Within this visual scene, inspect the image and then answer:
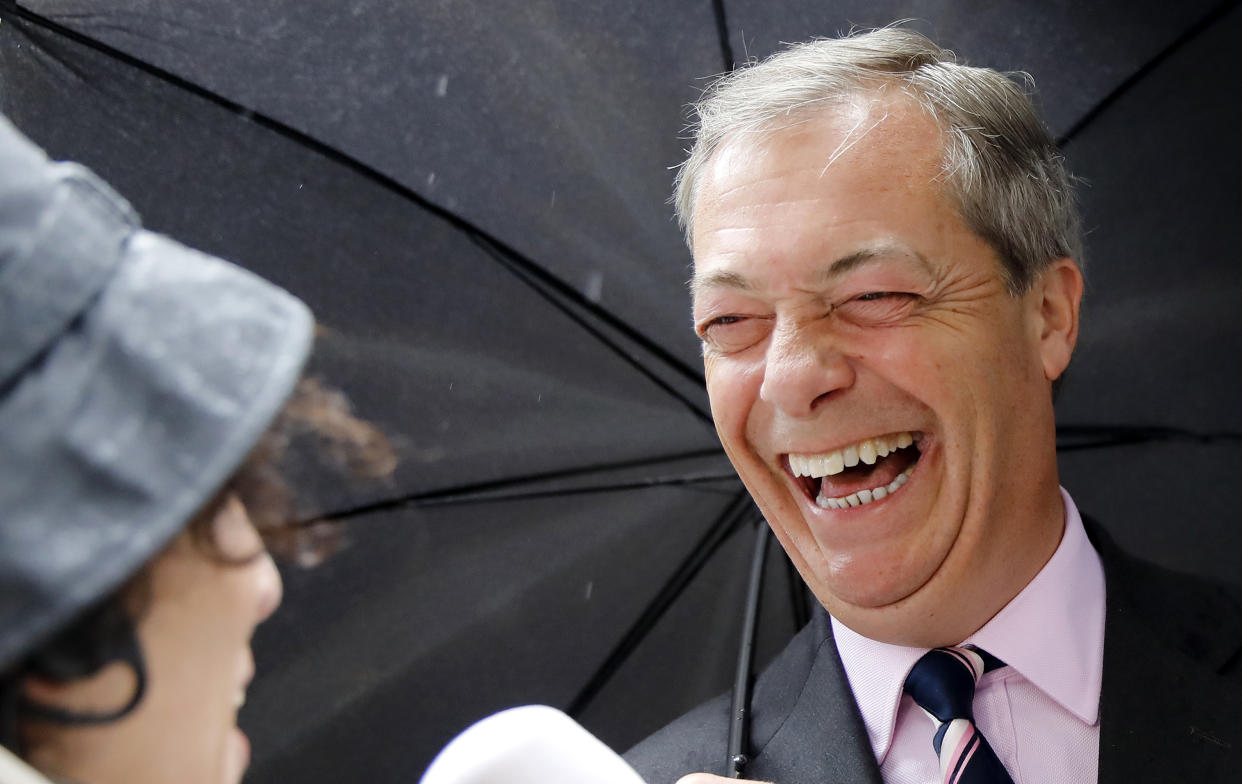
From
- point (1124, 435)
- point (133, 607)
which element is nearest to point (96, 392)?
point (133, 607)

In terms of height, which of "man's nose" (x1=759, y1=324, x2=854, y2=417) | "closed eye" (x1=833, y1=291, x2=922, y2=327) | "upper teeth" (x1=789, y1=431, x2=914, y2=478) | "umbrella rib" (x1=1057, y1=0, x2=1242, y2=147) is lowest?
"upper teeth" (x1=789, y1=431, x2=914, y2=478)

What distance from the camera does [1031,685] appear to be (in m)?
2.00

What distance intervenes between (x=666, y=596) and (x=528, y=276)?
784 mm

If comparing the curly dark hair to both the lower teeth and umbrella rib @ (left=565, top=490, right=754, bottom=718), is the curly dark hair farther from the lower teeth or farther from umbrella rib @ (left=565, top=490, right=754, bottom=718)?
umbrella rib @ (left=565, top=490, right=754, bottom=718)

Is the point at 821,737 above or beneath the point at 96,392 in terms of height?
beneath

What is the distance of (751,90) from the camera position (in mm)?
2170

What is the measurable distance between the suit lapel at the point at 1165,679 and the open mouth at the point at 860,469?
0.45 metres

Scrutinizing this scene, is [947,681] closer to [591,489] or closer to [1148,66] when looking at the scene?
[591,489]

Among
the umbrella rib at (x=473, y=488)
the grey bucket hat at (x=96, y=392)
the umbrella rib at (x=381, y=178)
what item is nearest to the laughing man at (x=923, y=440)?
the umbrella rib at (x=381, y=178)

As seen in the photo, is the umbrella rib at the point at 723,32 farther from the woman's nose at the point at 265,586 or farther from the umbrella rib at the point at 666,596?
the woman's nose at the point at 265,586

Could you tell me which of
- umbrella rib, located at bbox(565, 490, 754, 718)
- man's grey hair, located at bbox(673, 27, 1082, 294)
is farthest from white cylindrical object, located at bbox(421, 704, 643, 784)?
man's grey hair, located at bbox(673, 27, 1082, 294)

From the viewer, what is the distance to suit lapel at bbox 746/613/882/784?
203 cm

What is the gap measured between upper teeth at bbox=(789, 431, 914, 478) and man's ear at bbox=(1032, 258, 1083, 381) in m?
0.34

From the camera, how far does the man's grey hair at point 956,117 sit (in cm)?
209
